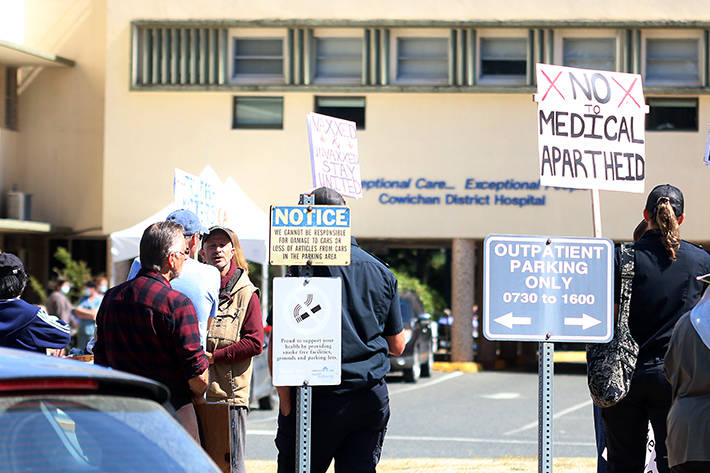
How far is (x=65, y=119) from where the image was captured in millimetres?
29469

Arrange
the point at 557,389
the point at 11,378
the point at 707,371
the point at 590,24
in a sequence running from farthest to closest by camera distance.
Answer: the point at 590,24 < the point at 557,389 < the point at 707,371 < the point at 11,378

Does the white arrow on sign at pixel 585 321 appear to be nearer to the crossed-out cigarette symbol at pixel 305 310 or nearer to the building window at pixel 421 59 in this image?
the crossed-out cigarette symbol at pixel 305 310

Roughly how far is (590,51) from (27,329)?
854 inches

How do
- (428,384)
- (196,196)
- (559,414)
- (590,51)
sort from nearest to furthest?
(196,196) → (559,414) → (428,384) → (590,51)

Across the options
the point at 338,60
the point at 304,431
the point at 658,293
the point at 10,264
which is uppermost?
the point at 338,60

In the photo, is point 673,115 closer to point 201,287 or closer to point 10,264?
point 10,264

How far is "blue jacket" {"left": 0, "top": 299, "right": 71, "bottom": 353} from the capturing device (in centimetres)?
717

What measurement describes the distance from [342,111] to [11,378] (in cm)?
2458

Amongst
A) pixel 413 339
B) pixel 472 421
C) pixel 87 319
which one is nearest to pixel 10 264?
pixel 472 421

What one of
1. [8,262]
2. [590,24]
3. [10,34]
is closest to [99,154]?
[10,34]

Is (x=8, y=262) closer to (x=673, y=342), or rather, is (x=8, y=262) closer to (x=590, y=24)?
(x=673, y=342)

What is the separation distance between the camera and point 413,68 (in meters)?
27.5

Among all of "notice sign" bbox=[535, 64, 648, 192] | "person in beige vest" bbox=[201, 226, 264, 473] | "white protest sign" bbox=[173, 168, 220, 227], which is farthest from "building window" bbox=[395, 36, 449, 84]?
"person in beige vest" bbox=[201, 226, 264, 473]

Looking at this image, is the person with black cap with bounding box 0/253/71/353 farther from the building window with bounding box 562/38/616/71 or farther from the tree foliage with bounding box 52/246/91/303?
the building window with bounding box 562/38/616/71
